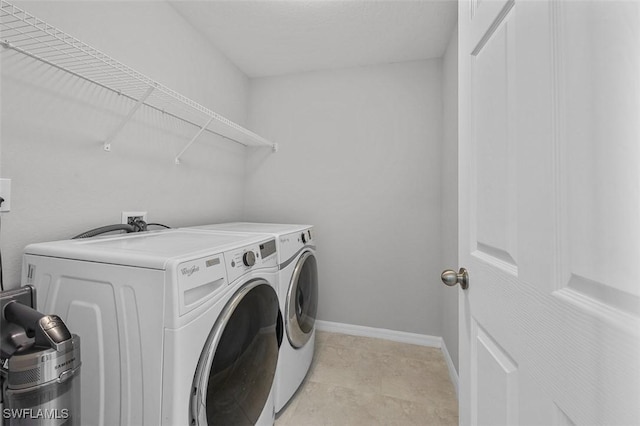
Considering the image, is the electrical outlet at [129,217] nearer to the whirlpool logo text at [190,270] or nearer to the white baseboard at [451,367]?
the whirlpool logo text at [190,270]

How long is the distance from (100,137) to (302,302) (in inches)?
55.3

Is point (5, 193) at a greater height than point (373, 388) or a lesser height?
greater

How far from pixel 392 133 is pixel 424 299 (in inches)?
56.4

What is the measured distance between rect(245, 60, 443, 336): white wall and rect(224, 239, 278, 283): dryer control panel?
1.19 metres

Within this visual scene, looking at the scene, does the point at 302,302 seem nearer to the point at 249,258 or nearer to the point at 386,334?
the point at 249,258

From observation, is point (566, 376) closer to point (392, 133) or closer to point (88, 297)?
point (88, 297)

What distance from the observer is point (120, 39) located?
1381 millimetres

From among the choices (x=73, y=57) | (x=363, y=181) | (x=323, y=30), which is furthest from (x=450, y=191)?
(x=73, y=57)

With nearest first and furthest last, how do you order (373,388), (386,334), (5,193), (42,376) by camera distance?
(42,376), (5,193), (373,388), (386,334)

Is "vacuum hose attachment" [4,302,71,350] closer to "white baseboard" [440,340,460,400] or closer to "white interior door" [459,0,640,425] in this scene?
"white interior door" [459,0,640,425]

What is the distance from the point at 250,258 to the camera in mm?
1085

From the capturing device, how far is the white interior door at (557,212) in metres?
0.33

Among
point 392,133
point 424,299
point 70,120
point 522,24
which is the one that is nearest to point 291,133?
point 392,133

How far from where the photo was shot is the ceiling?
5.54 feet
